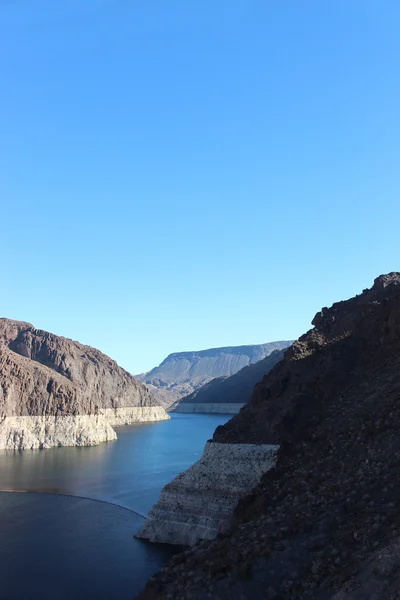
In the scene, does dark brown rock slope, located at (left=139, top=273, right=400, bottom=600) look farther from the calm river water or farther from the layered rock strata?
the calm river water

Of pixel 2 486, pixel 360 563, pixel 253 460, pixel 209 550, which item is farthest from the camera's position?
pixel 2 486

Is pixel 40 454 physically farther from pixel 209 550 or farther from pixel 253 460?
pixel 209 550

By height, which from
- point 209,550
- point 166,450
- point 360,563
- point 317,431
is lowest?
point 166,450

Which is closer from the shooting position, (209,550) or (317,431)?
(209,550)

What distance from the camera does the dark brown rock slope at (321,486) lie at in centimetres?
1889

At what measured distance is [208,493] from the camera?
4003 cm

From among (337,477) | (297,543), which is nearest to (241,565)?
(297,543)

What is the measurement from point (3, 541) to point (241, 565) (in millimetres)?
31273

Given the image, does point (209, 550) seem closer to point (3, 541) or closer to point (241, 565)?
point (241, 565)

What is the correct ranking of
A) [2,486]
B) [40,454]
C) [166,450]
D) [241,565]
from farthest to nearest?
[166,450], [40,454], [2,486], [241,565]

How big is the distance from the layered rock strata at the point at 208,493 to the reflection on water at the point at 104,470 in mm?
17577

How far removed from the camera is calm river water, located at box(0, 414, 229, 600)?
117 ft

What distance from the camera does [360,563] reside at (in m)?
17.8

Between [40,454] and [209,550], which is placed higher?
[209,550]
